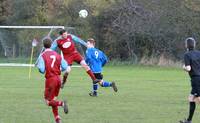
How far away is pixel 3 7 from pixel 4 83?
3111 centimetres

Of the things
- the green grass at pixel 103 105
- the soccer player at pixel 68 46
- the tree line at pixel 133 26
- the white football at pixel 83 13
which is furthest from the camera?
the tree line at pixel 133 26

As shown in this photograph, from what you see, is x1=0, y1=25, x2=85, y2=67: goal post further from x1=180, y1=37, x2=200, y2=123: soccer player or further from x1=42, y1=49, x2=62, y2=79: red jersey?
x1=180, y1=37, x2=200, y2=123: soccer player

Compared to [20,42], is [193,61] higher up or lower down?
higher up

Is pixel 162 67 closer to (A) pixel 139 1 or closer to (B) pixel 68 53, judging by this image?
(A) pixel 139 1

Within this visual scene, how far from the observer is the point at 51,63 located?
11.9 meters

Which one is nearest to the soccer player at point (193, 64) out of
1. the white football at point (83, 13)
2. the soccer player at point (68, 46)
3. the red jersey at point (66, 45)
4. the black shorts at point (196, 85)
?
the black shorts at point (196, 85)

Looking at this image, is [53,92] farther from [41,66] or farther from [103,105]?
[103,105]

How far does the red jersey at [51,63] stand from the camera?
11875 mm

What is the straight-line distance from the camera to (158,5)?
42.1 m

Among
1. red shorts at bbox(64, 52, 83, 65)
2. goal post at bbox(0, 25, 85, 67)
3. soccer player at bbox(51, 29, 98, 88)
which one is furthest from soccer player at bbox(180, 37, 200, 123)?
goal post at bbox(0, 25, 85, 67)

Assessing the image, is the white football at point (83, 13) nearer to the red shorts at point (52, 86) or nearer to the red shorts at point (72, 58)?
the red shorts at point (72, 58)

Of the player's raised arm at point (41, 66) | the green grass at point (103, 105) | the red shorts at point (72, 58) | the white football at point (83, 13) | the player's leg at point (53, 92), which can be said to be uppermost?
the white football at point (83, 13)

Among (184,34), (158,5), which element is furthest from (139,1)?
(184,34)

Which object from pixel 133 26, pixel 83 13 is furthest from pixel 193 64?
pixel 133 26
